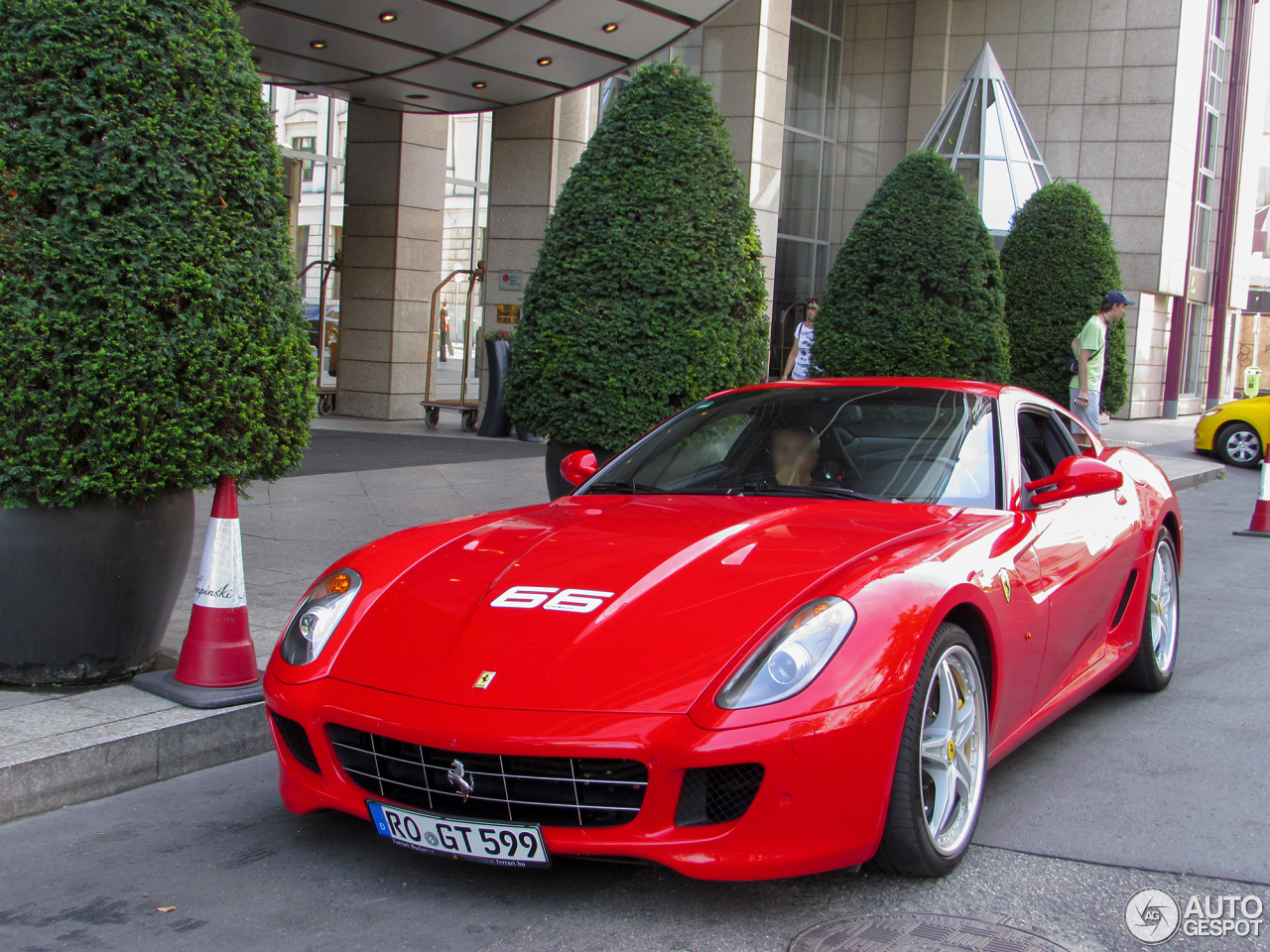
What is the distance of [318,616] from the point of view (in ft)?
11.3

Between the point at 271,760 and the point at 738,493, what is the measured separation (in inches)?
74.3

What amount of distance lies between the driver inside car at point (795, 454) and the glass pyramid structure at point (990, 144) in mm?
19990

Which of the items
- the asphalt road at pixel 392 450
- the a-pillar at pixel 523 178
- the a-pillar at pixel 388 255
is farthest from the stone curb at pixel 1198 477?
the a-pillar at pixel 388 255

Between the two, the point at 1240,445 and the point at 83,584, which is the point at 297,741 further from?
the point at 1240,445

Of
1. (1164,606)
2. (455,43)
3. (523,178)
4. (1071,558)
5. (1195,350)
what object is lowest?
(1164,606)

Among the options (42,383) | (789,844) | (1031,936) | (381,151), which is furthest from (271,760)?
(381,151)

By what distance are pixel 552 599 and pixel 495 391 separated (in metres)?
12.7

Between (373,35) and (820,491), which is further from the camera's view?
(373,35)

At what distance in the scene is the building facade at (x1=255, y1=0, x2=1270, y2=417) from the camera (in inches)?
680

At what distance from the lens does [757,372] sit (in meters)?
7.28

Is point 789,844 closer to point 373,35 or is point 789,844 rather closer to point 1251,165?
point 373,35

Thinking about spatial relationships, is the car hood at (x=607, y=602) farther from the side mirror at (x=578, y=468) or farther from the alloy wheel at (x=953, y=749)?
the side mirror at (x=578, y=468)

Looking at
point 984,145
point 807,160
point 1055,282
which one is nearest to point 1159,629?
point 1055,282

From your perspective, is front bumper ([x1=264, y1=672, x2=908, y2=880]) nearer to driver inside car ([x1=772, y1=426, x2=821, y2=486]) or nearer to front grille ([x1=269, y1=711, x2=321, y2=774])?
front grille ([x1=269, y1=711, x2=321, y2=774])
